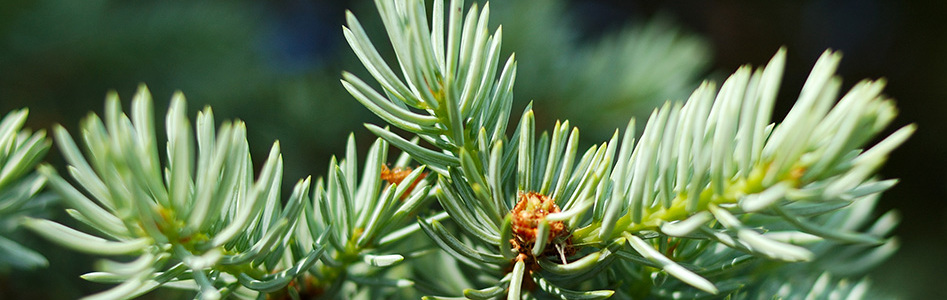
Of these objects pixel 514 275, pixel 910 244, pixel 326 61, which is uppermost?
pixel 326 61

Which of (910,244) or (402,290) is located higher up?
(910,244)

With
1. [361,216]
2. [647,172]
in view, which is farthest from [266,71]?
[647,172]

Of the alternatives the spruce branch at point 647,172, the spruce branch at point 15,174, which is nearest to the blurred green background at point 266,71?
the spruce branch at point 15,174

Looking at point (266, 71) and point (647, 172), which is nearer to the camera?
point (647, 172)

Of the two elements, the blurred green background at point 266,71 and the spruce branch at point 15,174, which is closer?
the spruce branch at point 15,174

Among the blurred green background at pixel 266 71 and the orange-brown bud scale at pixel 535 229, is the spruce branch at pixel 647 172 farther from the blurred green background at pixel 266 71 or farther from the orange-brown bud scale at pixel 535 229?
the blurred green background at pixel 266 71

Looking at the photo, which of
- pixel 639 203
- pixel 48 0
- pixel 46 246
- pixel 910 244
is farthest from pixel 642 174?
pixel 910 244

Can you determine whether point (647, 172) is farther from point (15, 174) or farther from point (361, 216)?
point (15, 174)

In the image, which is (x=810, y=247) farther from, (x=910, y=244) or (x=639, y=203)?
(x=910, y=244)
